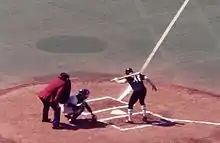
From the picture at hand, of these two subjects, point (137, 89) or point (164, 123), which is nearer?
point (137, 89)

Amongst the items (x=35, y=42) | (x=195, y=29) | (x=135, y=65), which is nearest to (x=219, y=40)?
(x=195, y=29)

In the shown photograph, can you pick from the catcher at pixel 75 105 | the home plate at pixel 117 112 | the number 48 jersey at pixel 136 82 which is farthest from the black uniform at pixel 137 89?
the catcher at pixel 75 105

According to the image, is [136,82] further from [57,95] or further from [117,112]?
[57,95]

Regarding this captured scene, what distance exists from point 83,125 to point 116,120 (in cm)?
98

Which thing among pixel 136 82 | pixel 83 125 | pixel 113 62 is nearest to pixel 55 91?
pixel 83 125

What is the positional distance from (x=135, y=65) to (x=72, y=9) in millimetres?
6212

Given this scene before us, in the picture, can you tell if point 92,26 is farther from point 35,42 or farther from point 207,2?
point 207,2

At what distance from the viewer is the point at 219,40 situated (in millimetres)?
25844

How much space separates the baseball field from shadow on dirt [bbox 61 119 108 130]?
3cm

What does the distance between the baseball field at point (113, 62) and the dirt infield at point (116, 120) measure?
0.03 metres

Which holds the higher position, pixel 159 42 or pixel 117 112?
pixel 159 42

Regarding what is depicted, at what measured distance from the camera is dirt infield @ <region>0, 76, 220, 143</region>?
16.0 m

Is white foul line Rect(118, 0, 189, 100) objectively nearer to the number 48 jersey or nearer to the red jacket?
the number 48 jersey

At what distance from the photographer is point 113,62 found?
22.7m
